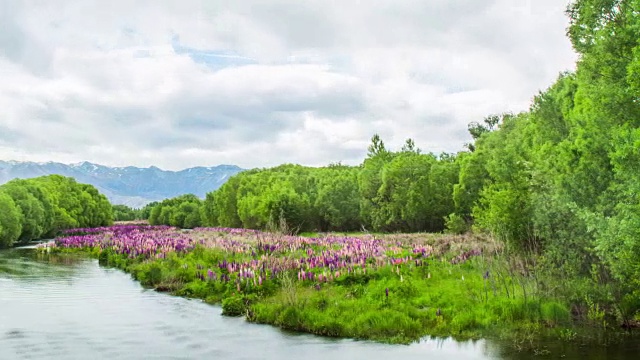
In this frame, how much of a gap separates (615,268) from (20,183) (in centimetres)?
8719

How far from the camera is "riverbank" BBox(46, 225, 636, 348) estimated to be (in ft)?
63.6

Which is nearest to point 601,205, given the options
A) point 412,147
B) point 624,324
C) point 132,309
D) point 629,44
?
point 624,324

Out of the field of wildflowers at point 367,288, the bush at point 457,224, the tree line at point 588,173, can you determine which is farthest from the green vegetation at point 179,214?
the tree line at point 588,173

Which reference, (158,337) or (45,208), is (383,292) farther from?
(45,208)

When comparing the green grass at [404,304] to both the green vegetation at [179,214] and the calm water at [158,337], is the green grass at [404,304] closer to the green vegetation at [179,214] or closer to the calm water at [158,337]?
the calm water at [158,337]

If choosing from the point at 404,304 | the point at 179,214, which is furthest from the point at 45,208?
the point at 404,304

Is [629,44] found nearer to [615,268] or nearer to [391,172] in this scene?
[615,268]

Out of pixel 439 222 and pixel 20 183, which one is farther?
pixel 20 183

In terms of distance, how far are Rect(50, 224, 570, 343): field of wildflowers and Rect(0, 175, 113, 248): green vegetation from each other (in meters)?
37.4

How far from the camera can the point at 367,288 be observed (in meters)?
24.2

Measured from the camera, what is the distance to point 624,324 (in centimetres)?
1986

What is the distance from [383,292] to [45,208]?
8117cm

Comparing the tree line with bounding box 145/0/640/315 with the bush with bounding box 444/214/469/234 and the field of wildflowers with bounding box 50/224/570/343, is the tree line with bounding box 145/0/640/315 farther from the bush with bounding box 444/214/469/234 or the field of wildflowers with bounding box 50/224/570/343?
the bush with bounding box 444/214/469/234

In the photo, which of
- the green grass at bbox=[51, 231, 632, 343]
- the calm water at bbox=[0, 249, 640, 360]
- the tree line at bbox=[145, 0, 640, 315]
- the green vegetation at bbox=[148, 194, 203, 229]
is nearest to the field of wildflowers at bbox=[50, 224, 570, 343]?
the green grass at bbox=[51, 231, 632, 343]
